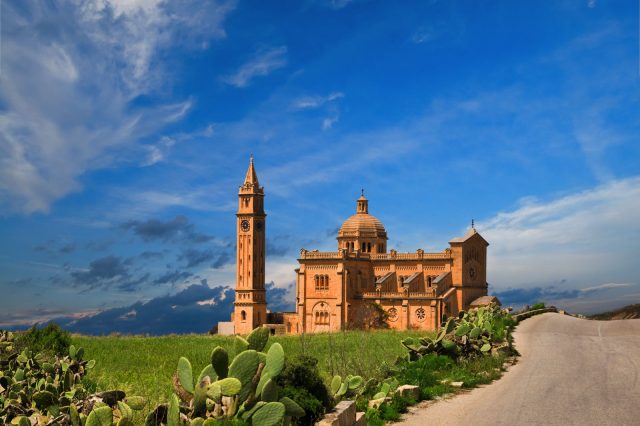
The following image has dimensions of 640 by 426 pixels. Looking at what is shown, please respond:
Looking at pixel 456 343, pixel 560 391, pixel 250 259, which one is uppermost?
pixel 250 259

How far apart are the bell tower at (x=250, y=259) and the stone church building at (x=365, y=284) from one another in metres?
0.10

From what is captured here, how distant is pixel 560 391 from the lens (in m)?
14.8

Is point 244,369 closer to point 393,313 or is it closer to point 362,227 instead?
point 393,313

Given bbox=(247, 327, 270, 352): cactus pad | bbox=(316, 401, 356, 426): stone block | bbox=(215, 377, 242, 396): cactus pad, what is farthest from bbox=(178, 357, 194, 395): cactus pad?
bbox=(316, 401, 356, 426): stone block

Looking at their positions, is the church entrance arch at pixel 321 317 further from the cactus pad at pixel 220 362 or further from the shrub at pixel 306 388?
the cactus pad at pixel 220 362

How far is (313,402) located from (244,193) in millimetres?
52902

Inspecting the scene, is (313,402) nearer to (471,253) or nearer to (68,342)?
→ (68,342)

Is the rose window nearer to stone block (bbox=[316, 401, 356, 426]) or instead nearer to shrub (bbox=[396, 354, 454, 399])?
shrub (bbox=[396, 354, 454, 399])

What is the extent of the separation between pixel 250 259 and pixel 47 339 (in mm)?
35917

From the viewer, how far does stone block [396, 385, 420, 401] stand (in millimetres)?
13641

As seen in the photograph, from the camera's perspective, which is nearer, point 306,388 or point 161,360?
point 306,388

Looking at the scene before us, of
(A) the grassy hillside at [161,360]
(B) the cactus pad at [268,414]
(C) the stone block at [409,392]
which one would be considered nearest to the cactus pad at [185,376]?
(B) the cactus pad at [268,414]

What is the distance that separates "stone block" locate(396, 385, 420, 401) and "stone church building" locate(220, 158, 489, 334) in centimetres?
3529

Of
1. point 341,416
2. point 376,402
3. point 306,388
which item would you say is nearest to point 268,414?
point 341,416
